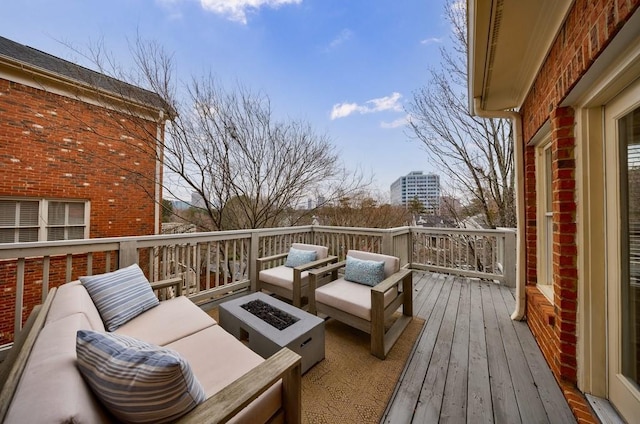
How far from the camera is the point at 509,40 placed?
176 cm

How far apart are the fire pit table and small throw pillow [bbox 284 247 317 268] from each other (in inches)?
41.5

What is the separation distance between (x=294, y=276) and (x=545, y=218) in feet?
9.25

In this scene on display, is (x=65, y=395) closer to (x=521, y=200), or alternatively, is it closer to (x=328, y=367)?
(x=328, y=367)

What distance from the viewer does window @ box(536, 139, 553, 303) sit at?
2424 mm

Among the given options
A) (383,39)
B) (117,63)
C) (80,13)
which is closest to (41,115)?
(117,63)

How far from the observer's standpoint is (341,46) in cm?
531

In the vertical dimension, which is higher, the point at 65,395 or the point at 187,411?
the point at 65,395

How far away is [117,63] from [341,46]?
442cm

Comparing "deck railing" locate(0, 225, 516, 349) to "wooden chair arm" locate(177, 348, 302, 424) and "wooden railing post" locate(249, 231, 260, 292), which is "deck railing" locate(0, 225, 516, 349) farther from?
"wooden chair arm" locate(177, 348, 302, 424)

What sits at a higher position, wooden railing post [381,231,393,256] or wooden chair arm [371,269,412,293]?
wooden railing post [381,231,393,256]

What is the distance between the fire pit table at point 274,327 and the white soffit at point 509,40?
97.8 inches

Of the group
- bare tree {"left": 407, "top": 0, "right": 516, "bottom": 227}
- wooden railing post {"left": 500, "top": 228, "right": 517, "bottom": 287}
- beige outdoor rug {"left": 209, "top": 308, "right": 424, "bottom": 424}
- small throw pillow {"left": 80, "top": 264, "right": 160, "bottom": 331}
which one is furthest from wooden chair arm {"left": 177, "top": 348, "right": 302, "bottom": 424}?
bare tree {"left": 407, "top": 0, "right": 516, "bottom": 227}

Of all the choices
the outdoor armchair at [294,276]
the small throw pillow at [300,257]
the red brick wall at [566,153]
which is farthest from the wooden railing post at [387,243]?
the red brick wall at [566,153]

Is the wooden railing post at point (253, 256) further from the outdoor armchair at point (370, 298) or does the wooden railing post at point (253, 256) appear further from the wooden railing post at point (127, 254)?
the wooden railing post at point (127, 254)
